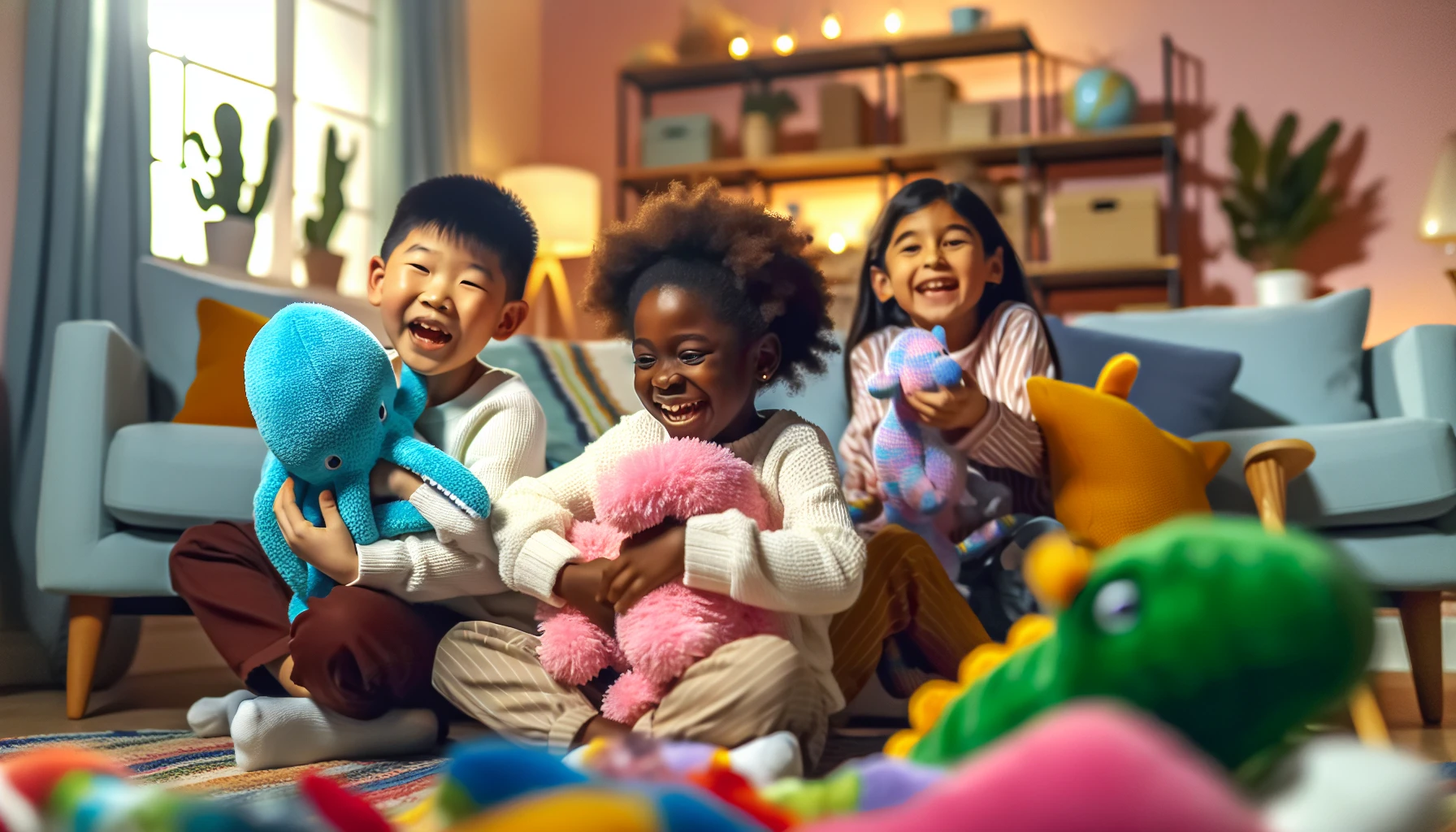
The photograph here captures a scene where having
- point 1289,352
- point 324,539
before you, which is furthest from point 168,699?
point 1289,352

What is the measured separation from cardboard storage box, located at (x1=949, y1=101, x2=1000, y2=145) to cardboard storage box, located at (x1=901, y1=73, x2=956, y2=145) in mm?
29

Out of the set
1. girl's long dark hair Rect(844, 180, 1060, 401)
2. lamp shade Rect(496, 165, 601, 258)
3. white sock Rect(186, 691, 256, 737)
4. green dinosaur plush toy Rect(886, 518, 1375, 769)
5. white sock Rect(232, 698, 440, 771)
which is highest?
lamp shade Rect(496, 165, 601, 258)

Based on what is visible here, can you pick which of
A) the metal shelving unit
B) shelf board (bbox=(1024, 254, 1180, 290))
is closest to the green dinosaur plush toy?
shelf board (bbox=(1024, 254, 1180, 290))

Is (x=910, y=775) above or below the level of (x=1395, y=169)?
Result: below

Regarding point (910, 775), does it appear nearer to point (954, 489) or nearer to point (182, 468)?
point (954, 489)

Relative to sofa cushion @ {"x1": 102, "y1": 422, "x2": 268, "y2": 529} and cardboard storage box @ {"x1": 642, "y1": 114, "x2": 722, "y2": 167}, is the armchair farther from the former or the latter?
cardboard storage box @ {"x1": 642, "y1": 114, "x2": 722, "y2": 167}

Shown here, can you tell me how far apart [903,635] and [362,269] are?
9.61 ft

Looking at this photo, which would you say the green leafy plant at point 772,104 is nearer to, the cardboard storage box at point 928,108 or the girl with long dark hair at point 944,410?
the cardboard storage box at point 928,108

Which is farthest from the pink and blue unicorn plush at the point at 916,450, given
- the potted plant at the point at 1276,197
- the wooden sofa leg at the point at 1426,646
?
the potted plant at the point at 1276,197

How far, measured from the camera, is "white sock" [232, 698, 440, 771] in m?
1.04

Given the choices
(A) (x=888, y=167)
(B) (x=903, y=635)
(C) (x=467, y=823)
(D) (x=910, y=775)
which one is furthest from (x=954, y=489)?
(A) (x=888, y=167)

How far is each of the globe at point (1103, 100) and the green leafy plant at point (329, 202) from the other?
7.28 ft

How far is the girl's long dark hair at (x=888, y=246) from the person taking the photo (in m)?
1.43

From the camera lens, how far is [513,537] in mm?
1043
